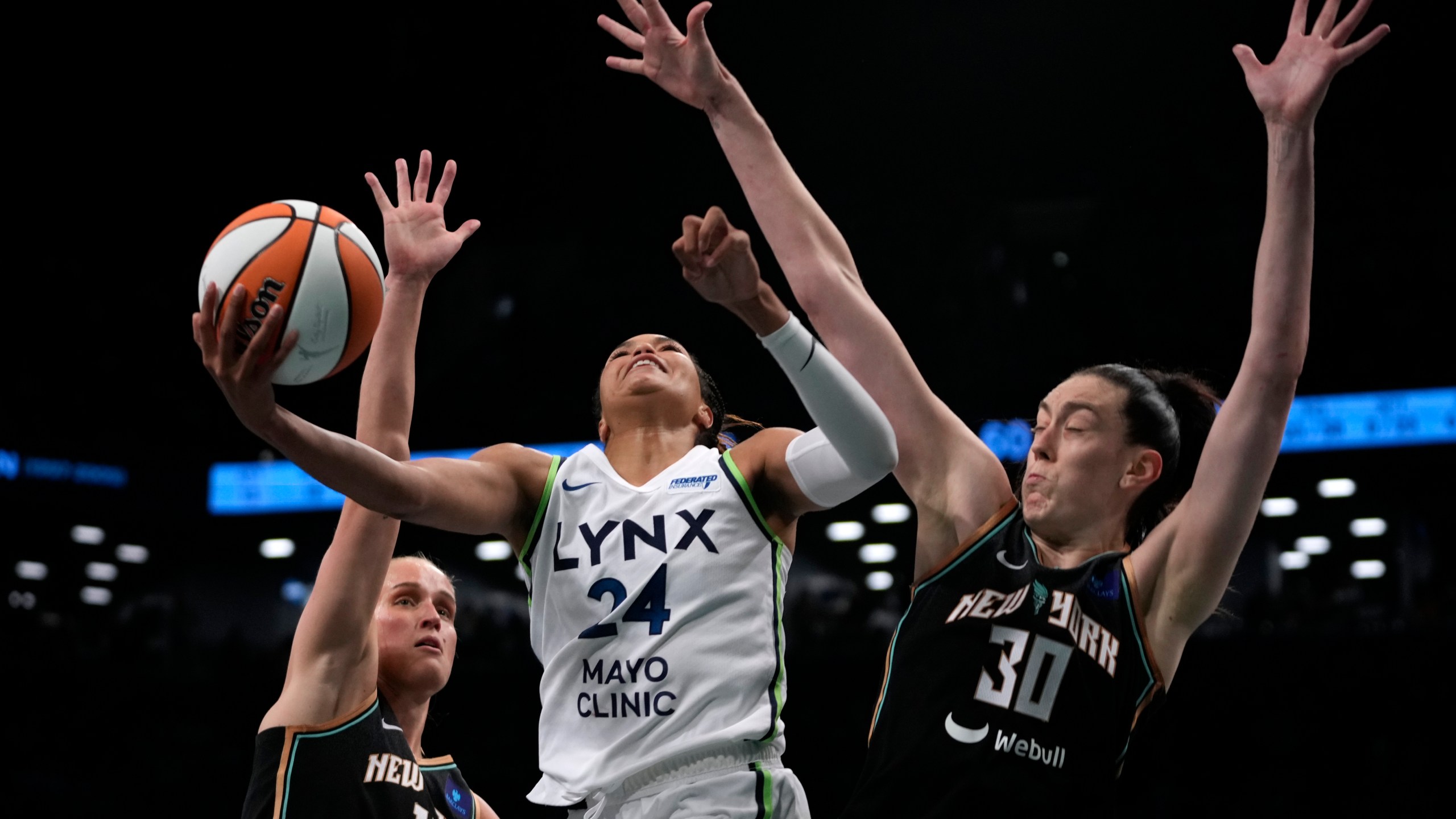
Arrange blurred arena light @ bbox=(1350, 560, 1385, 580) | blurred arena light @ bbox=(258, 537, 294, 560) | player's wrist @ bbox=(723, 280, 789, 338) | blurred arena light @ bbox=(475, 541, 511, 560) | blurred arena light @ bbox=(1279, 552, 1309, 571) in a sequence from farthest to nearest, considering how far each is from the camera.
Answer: blurred arena light @ bbox=(258, 537, 294, 560) → blurred arena light @ bbox=(475, 541, 511, 560) → blurred arena light @ bbox=(1279, 552, 1309, 571) → blurred arena light @ bbox=(1350, 560, 1385, 580) → player's wrist @ bbox=(723, 280, 789, 338)

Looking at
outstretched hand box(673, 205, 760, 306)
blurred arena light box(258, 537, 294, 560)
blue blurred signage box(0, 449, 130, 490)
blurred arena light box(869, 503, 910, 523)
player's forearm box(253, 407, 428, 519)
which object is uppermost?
blue blurred signage box(0, 449, 130, 490)

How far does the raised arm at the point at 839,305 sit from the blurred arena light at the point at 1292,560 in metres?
14.8

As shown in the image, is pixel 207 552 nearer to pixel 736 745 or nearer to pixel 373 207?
pixel 373 207

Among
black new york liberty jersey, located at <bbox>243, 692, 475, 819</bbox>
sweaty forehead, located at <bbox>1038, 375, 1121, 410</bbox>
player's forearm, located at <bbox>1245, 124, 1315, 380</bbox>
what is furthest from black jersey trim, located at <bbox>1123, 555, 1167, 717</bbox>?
black new york liberty jersey, located at <bbox>243, 692, 475, 819</bbox>

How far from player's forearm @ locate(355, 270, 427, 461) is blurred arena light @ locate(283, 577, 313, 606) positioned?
1736 cm

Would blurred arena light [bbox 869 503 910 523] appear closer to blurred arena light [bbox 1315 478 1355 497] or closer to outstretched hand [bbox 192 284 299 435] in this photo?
blurred arena light [bbox 1315 478 1355 497]

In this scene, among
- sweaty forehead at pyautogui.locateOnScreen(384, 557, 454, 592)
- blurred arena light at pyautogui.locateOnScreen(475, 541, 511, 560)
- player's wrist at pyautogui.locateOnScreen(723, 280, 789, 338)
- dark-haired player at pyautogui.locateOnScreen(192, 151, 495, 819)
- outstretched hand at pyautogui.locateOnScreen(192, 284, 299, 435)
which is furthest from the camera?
blurred arena light at pyautogui.locateOnScreen(475, 541, 511, 560)

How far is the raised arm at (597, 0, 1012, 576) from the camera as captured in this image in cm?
318

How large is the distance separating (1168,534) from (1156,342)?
13.3m

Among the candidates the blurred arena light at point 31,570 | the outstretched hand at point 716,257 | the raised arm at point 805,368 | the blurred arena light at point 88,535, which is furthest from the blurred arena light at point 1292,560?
the blurred arena light at point 31,570

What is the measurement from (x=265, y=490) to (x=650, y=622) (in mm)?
16522

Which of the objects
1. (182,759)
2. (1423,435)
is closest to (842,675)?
(1423,435)

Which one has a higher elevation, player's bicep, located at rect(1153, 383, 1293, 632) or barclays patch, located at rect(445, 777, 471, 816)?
player's bicep, located at rect(1153, 383, 1293, 632)

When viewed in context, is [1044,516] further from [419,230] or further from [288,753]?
[288,753]
